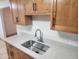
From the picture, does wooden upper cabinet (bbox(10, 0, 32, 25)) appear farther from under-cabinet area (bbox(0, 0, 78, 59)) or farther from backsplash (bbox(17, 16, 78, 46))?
backsplash (bbox(17, 16, 78, 46))

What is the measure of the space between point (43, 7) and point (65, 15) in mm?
462

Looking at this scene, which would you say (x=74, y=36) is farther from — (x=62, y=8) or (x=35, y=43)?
(x=35, y=43)

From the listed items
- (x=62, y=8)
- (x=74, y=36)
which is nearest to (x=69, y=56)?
(x=74, y=36)

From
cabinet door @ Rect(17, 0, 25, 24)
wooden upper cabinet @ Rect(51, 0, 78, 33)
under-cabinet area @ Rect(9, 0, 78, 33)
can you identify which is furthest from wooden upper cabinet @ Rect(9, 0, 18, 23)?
wooden upper cabinet @ Rect(51, 0, 78, 33)

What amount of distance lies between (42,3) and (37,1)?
130 mm

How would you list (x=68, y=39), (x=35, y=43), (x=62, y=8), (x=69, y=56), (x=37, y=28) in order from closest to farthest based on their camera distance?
(x=62, y=8) < (x=69, y=56) < (x=68, y=39) < (x=35, y=43) < (x=37, y=28)

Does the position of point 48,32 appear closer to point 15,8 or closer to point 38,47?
point 38,47

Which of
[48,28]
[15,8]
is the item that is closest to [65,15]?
[48,28]

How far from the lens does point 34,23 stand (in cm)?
A: 222

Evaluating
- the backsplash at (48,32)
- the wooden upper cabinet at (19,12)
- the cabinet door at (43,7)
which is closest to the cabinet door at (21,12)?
the wooden upper cabinet at (19,12)

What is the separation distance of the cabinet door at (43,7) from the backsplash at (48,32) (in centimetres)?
40

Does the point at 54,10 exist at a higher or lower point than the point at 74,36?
higher

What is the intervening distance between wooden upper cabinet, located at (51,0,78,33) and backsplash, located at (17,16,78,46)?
0.47 meters

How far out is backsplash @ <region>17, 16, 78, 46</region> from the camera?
155cm
